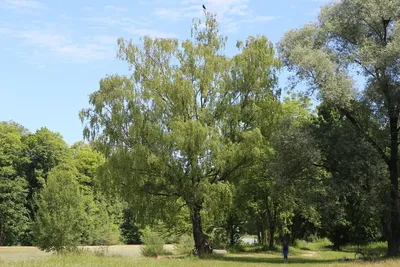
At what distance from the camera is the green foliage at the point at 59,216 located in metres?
34.2

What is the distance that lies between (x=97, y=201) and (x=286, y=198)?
45.6 metres

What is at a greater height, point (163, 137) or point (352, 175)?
point (163, 137)

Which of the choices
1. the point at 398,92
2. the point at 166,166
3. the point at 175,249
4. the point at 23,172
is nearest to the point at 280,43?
the point at 398,92

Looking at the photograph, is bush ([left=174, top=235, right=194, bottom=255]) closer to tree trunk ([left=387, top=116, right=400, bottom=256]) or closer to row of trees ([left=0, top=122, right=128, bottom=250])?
tree trunk ([left=387, top=116, right=400, bottom=256])

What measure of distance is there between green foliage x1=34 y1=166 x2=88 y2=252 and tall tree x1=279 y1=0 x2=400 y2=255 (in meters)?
19.2

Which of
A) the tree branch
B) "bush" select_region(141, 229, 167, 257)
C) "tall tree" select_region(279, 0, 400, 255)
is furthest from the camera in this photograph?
"bush" select_region(141, 229, 167, 257)

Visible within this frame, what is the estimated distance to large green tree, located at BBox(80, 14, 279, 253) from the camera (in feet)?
97.7

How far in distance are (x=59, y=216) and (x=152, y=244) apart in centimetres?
746

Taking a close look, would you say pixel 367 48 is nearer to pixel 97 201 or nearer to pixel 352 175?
pixel 352 175

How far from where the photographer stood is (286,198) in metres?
31.8

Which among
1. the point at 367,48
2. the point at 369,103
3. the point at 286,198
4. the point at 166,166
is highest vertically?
the point at 367,48

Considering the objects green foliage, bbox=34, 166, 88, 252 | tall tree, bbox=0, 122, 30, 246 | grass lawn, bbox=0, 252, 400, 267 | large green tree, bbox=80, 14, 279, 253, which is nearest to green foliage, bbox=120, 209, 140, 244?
tall tree, bbox=0, 122, 30, 246

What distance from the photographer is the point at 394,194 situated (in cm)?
2711

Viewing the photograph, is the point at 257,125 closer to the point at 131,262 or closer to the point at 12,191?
the point at 131,262
